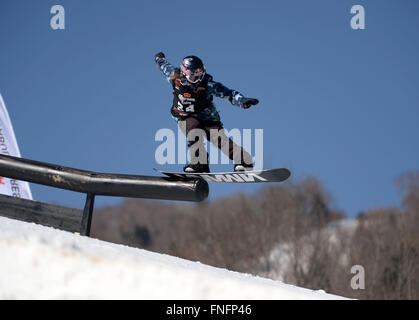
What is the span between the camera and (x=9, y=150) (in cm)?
1109

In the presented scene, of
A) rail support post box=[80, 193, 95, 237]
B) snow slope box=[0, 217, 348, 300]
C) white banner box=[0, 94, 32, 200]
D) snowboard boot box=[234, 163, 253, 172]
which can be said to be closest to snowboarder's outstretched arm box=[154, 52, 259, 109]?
snowboard boot box=[234, 163, 253, 172]

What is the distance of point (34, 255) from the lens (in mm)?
3914

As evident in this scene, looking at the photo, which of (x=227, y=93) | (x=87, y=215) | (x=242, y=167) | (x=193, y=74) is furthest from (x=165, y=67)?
(x=87, y=215)

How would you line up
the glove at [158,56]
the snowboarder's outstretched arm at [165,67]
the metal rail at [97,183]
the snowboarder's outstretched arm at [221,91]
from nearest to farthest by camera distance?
the metal rail at [97,183], the snowboarder's outstretched arm at [221,91], the snowboarder's outstretched arm at [165,67], the glove at [158,56]

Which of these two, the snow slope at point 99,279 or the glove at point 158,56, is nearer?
the snow slope at point 99,279

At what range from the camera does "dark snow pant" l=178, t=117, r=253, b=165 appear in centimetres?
702

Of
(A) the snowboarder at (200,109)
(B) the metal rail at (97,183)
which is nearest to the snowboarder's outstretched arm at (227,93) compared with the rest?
(A) the snowboarder at (200,109)

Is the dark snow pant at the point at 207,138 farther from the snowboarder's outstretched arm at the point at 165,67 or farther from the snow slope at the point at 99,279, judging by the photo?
the snow slope at the point at 99,279

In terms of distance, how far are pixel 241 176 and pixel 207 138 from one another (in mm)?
802

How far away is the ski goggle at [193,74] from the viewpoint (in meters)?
7.07

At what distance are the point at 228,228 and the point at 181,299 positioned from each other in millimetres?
33237

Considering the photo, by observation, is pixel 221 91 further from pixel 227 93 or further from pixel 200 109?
pixel 200 109

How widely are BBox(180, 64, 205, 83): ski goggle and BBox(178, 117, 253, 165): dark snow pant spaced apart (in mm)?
507
